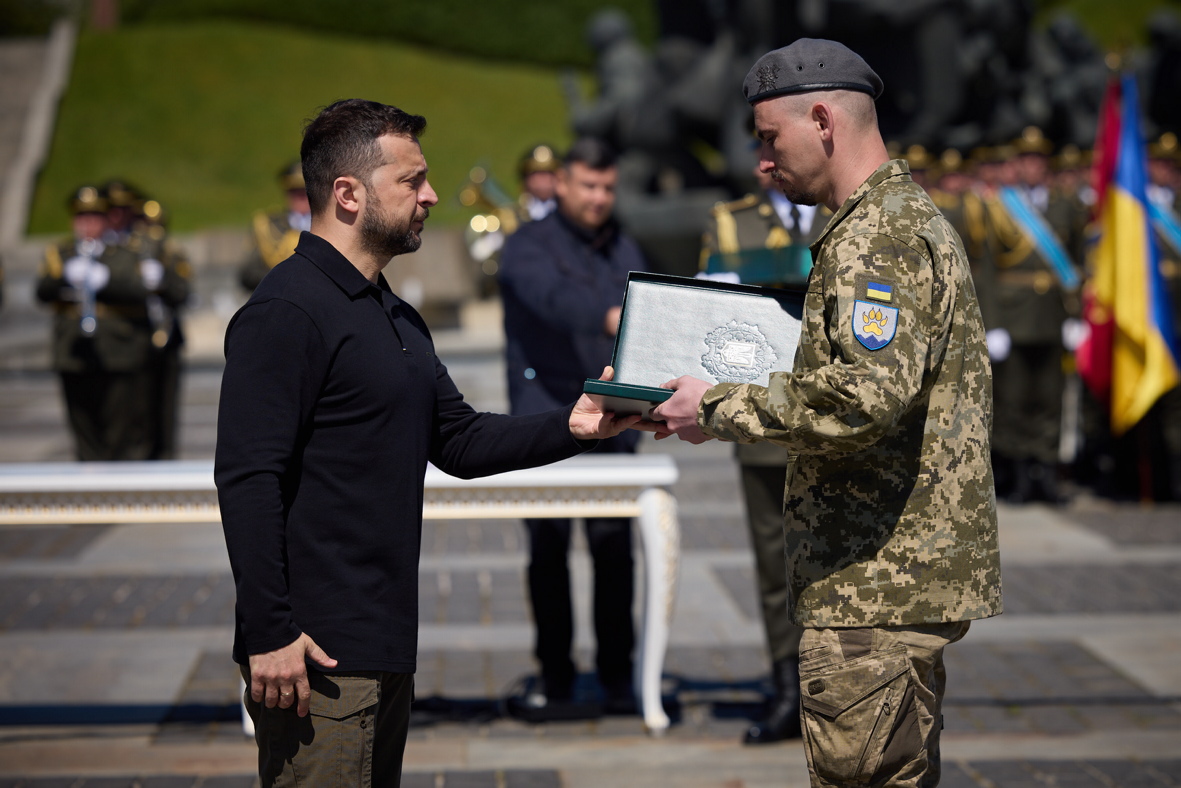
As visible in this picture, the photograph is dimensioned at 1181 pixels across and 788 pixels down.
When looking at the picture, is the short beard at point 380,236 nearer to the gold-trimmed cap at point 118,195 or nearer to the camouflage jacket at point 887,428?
the camouflage jacket at point 887,428

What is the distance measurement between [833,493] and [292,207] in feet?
24.9

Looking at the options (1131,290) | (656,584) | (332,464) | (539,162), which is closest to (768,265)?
(656,584)

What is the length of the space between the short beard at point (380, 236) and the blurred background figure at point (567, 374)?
2.30 m

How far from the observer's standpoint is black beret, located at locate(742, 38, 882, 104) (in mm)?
2654

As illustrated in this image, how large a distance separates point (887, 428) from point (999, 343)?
7528 mm

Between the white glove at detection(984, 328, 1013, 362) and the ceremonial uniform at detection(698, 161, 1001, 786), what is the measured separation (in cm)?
711

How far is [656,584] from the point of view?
16.4 feet

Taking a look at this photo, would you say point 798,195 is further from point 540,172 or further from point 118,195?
point 118,195

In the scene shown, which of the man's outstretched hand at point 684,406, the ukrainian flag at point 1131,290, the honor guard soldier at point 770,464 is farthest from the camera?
the ukrainian flag at point 1131,290

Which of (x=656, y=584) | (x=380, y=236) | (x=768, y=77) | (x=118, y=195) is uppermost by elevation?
(x=118, y=195)

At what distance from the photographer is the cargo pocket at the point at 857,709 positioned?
2.68 m

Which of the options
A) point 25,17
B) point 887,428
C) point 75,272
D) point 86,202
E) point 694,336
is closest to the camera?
point 887,428

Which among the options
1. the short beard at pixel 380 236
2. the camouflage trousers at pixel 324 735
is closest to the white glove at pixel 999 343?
the short beard at pixel 380 236

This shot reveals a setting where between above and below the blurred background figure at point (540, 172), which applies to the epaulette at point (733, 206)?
below
